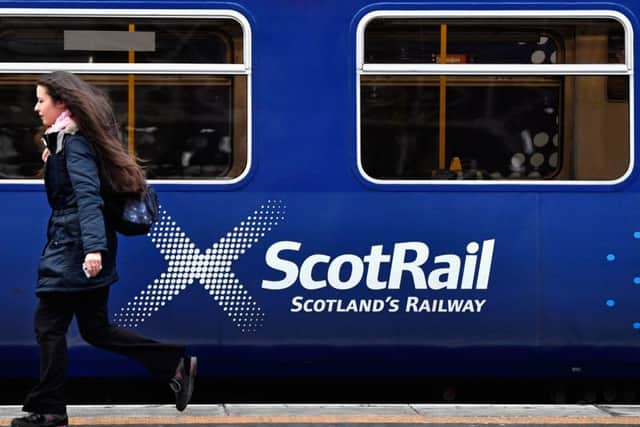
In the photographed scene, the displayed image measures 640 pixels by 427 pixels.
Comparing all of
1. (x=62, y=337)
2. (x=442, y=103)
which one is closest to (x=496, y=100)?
(x=442, y=103)

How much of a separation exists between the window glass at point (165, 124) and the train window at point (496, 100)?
27.0 inches

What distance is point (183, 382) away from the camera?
19.7 ft

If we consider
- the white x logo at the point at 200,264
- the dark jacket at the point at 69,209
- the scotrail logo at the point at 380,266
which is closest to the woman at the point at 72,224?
the dark jacket at the point at 69,209

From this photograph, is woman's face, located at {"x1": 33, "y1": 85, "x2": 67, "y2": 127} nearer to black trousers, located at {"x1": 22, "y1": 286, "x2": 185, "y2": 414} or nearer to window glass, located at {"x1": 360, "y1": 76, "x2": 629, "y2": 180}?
black trousers, located at {"x1": 22, "y1": 286, "x2": 185, "y2": 414}

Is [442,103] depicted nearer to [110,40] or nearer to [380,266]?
[380,266]

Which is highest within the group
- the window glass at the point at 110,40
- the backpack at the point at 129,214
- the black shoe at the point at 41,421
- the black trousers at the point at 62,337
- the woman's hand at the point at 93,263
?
the window glass at the point at 110,40

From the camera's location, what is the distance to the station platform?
605 cm

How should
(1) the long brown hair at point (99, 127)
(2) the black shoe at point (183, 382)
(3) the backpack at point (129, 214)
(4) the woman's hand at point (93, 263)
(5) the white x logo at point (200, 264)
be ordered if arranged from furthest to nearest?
(5) the white x logo at point (200, 264)
(2) the black shoe at point (183, 382)
(3) the backpack at point (129, 214)
(1) the long brown hair at point (99, 127)
(4) the woman's hand at point (93, 263)

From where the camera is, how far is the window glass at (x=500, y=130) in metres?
7.04

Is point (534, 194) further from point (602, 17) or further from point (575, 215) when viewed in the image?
point (602, 17)

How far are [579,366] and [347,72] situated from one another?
197cm

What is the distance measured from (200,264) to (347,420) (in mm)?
1307

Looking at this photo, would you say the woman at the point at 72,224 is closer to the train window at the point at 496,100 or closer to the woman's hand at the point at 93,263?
the woman's hand at the point at 93,263

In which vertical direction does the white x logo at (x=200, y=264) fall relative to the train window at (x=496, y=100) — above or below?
below
